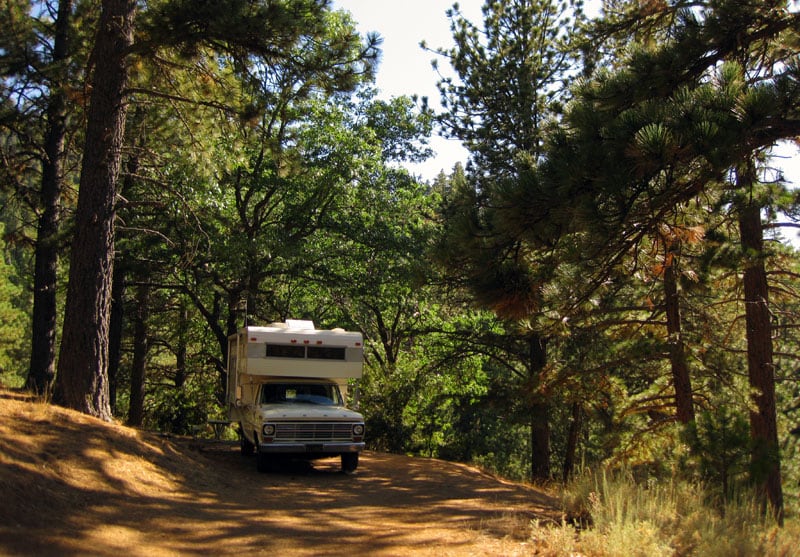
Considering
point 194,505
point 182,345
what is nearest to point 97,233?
point 194,505

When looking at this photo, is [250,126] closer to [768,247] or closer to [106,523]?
[106,523]

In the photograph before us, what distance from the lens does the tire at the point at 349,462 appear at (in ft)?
41.3

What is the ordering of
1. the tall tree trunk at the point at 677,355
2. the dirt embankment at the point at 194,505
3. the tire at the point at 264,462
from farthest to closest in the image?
1. the tall tree trunk at the point at 677,355
2. the tire at the point at 264,462
3. the dirt embankment at the point at 194,505

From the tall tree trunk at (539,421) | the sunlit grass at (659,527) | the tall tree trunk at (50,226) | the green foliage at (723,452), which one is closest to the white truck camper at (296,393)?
the tall tree trunk at (50,226)

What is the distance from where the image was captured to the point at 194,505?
8.58m

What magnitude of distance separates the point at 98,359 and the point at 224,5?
5.61 m

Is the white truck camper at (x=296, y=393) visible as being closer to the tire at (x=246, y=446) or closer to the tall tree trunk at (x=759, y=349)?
the tire at (x=246, y=446)

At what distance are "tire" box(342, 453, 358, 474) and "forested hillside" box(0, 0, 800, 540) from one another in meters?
3.49

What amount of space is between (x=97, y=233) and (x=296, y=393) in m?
4.91

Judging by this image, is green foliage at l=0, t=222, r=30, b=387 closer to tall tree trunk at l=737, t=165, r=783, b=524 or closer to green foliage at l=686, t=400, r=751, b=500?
tall tree trunk at l=737, t=165, r=783, b=524

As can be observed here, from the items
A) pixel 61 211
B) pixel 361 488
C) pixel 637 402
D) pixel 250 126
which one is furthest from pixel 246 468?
pixel 637 402

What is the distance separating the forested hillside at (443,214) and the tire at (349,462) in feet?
11.5

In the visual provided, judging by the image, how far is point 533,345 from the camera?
66.9ft

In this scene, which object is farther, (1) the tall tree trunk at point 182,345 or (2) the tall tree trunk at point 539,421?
(1) the tall tree trunk at point 182,345
